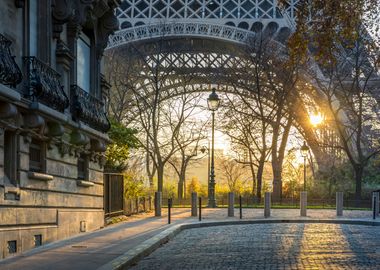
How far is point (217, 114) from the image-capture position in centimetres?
5362

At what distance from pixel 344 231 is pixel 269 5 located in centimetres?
4167

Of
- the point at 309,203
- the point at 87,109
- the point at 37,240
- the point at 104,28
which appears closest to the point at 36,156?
the point at 37,240

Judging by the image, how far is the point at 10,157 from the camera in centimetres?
1312

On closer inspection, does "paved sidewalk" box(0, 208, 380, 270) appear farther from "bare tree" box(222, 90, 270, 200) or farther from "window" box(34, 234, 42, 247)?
"bare tree" box(222, 90, 270, 200)

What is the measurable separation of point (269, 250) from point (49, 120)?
18.0 ft

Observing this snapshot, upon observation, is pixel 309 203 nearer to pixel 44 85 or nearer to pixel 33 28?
pixel 33 28

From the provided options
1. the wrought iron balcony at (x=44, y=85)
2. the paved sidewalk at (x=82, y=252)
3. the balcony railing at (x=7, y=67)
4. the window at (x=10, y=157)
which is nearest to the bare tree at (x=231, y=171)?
the paved sidewalk at (x=82, y=252)

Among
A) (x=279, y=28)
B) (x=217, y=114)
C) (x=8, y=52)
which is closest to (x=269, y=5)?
(x=279, y=28)

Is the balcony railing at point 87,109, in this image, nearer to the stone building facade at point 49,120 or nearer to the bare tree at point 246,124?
the stone building facade at point 49,120

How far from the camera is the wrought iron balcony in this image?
1391 cm

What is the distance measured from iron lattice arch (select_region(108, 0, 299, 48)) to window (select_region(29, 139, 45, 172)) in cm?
4093

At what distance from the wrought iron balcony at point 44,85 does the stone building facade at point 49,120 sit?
0.8 inches

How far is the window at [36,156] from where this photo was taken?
1460cm

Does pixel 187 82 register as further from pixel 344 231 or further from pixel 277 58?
pixel 344 231
